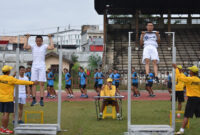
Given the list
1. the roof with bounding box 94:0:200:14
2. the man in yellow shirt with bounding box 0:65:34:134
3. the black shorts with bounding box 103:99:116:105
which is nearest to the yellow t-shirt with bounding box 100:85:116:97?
the black shorts with bounding box 103:99:116:105

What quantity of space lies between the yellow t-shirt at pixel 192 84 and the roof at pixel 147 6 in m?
29.3

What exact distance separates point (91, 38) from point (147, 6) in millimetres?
35650

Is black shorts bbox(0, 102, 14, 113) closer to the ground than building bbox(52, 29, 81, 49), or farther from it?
closer to the ground

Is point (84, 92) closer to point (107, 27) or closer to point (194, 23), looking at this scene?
point (107, 27)

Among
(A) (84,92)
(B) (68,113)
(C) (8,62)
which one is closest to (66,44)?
(C) (8,62)

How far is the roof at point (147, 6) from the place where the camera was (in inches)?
1593

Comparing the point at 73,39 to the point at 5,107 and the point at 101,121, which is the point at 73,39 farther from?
the point at 5,107

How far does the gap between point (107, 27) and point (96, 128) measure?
33.1 m

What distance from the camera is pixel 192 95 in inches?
447

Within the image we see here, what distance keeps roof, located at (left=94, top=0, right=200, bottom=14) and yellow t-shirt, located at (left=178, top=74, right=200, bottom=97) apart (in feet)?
96.1

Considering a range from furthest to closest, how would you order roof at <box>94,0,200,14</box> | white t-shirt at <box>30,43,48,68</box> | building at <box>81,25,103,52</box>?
1. building at <box>81,25,103,52</box>
2. roof at <box>94,0,200,14</box>
3. white t-shirt at <box>30,43,48,68</box>

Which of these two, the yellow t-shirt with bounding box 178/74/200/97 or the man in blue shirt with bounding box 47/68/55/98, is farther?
the man in blue shirt with bounding box 47/68/55/98

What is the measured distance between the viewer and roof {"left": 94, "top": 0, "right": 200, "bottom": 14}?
4047 cm

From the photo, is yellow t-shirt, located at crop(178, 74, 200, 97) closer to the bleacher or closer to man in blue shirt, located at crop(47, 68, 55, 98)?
man in blue shirt, located at crop(47, 68, 55, 98)
